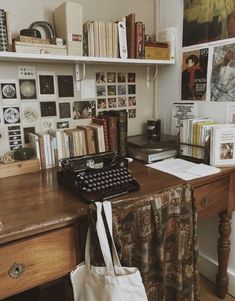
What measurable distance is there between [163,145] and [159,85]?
0.56 meters

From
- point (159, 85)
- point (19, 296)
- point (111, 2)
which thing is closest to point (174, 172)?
point (159, 85)

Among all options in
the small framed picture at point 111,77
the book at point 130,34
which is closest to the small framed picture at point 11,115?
the small framed picture at point 111,77

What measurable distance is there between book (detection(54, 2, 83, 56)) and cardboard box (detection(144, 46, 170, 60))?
0.45 metres

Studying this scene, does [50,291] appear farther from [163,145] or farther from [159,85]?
[159,85]

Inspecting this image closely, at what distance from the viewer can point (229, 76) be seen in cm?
151

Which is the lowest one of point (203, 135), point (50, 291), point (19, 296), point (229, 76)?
point (50, 291)

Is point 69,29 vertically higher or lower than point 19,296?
higher

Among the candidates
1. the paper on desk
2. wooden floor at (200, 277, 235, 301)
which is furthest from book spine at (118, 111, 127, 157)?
wooden floor at (200, 277, 235, 301)

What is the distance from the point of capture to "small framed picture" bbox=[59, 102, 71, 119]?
5.30 feet

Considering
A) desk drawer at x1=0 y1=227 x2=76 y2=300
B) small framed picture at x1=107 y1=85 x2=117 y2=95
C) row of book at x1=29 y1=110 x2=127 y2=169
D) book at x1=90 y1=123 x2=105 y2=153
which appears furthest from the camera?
small framed picture at x1=107 y1=85 x2=117 y2=95

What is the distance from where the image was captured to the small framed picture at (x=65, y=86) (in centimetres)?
159

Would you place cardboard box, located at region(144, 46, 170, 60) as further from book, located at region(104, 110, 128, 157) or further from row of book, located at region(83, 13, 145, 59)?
book, located at region(104, 110, 128, 157)

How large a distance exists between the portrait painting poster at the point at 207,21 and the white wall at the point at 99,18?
316 millimetres

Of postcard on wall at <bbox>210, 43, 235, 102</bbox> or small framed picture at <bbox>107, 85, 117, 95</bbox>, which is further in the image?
small framed picture at <bbox>107, 85, 117, 95</bbox>
